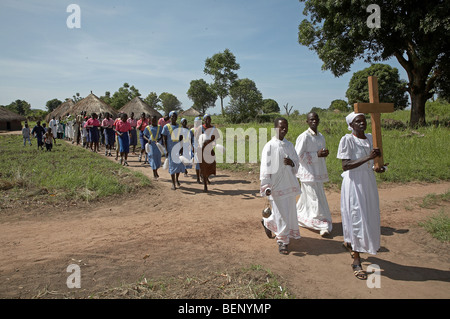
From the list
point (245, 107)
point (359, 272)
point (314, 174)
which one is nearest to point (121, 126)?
point (314, 174)

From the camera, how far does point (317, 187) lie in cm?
513

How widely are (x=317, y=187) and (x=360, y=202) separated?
151 cm

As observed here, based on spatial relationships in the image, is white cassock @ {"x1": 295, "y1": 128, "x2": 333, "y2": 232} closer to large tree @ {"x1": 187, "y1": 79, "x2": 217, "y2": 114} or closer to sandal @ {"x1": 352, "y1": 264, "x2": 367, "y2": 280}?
sandal @ {"x1": 352, "y1": 264, "x2": 367, "y2": 280}

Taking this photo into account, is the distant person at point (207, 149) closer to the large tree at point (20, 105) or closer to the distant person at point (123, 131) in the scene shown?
the distant person at point (123, 131)

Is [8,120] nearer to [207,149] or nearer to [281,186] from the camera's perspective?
[207,149]

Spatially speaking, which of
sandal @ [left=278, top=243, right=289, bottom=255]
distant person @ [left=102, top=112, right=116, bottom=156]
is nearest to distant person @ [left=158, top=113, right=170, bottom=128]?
distant person @ [left=102, top=112, right=116, bottom=156]

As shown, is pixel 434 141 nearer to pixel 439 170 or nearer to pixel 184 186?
pixel 439 170

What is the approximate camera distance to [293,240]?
15.9 ft

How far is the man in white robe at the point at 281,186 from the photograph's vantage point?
4.37 metres

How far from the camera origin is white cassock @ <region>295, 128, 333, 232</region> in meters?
5.09

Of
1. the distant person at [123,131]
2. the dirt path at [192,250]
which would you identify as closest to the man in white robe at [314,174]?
the dirt path at [192,250]

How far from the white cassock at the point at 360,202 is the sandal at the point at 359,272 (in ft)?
0.73

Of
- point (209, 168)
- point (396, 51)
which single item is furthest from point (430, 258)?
point (396, 51)

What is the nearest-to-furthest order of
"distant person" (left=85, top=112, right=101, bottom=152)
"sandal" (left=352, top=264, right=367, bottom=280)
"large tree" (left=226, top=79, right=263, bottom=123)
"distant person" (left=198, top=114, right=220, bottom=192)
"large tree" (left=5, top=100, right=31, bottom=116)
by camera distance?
"sandal" (left=352, top=264, right=367, bottom=280) < "distant person" (left=198, top=114, right=220, bottom=192) < "distant person" (left=85, top=112, right=101, bottom=152) < "large tree" (left=226, top=79, right=263, bottom=123) < "large tree" (left=5, top=100, right=31, bottom=116)
